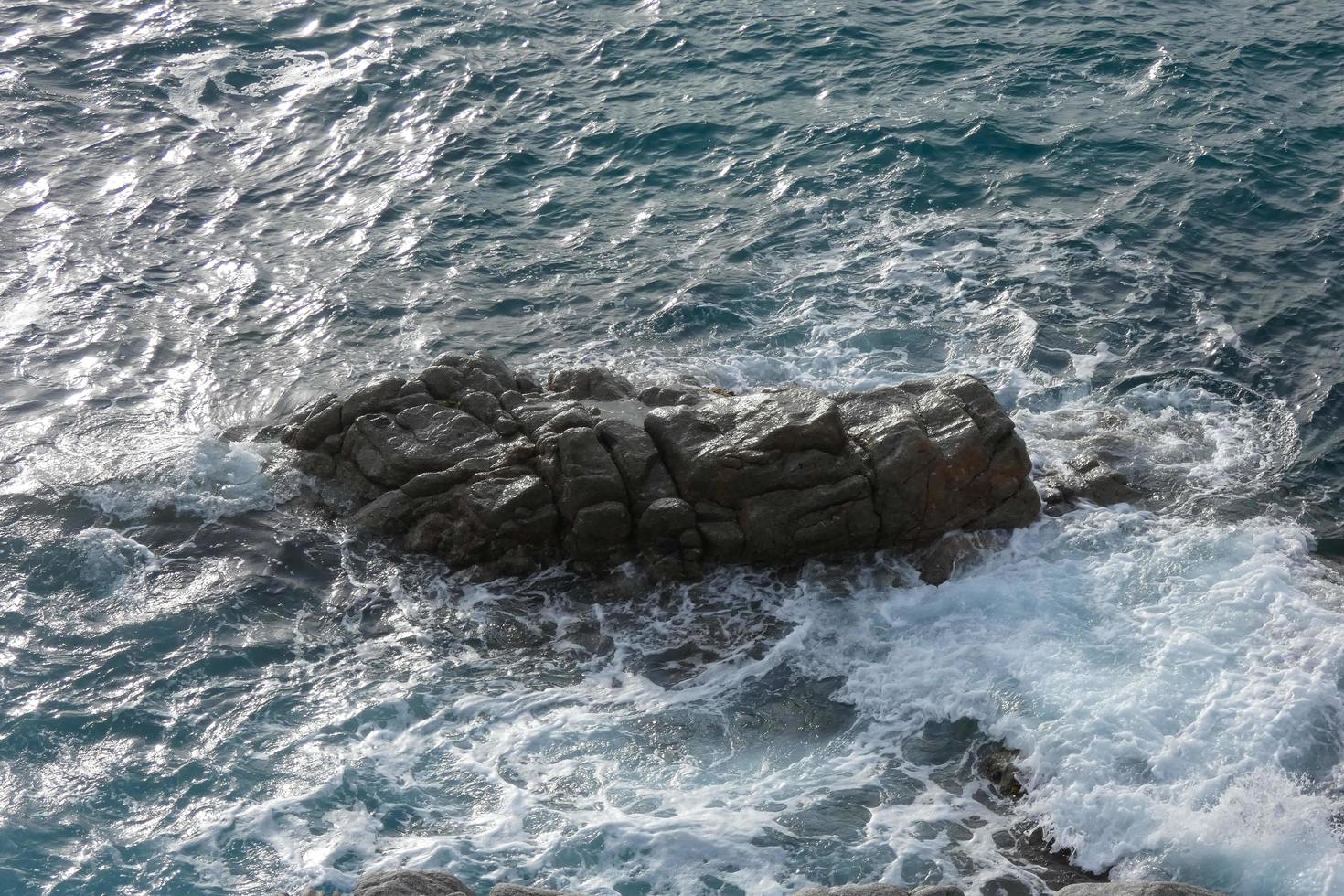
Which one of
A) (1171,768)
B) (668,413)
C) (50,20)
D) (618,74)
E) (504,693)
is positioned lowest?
(1171,768)

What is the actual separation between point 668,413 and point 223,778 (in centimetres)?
536

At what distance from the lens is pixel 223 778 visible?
10250 millimetres

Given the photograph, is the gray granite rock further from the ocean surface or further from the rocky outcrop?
the rocky outcrop

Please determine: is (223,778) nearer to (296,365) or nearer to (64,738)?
(64,738)

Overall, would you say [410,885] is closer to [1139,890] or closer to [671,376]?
[1139,890]

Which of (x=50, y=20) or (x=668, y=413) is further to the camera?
(x=50, y=20)

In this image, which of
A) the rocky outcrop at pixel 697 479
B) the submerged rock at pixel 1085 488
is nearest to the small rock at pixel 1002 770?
the rocky outcrop at pixel 697 479

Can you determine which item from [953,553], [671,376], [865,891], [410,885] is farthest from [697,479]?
[410,885]

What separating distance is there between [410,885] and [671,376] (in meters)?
8.04

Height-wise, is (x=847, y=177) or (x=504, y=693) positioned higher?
(x=847, y=177)

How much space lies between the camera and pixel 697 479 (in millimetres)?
12148

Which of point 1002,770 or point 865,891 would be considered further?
point 1002,770

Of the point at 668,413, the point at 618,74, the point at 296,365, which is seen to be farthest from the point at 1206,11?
the point at 296,365

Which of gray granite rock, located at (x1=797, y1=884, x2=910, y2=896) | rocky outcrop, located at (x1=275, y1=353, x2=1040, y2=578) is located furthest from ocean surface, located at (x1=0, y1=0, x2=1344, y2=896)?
gray granite rock, located at (x1=797, y1=884, x2=910, y2=896)
